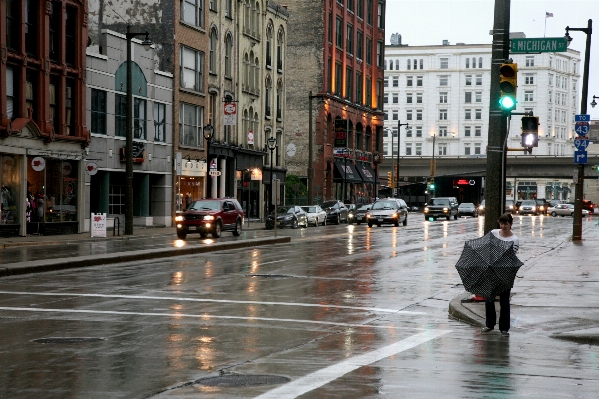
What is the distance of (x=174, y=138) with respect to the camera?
5725cm

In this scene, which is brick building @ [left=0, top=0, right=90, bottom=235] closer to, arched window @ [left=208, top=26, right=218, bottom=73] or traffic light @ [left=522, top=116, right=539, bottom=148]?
arched window @ [left=208, top=26, right=218, bottom=73]

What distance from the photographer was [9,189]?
41.4 metres

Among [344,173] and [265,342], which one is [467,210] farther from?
[265,342]

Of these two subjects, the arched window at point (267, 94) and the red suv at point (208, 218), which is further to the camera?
the arched window at point (267, 94)

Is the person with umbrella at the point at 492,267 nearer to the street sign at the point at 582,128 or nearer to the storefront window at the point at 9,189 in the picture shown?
the street sign at the point at 582,128

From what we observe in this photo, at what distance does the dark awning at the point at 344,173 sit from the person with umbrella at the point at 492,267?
72.9 m

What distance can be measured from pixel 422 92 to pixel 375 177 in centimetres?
7746

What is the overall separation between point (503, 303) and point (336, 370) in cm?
397

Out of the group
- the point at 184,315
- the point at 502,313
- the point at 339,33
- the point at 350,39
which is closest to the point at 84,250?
the point at 184,315

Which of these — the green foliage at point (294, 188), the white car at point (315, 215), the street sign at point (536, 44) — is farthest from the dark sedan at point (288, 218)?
the street sign at point (536, 44)

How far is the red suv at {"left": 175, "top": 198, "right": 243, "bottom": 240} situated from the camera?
137 ft

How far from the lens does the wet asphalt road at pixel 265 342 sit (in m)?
9.57

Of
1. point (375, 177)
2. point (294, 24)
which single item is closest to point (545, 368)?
point (294, 24)

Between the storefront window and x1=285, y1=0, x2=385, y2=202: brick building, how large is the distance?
37190 millimetres
